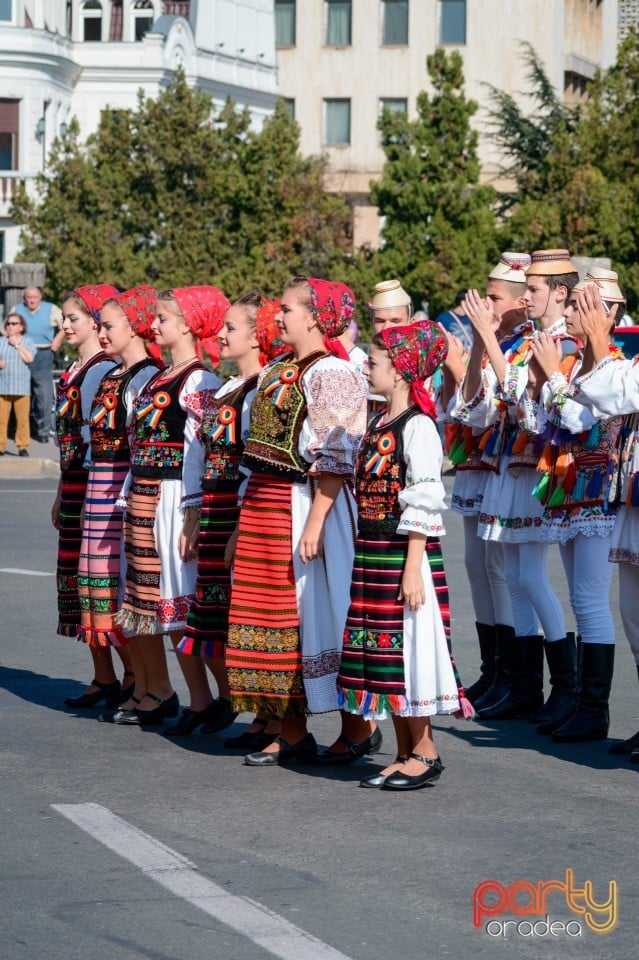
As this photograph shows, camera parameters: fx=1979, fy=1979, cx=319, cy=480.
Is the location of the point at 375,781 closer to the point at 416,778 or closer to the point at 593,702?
the point at 416,778

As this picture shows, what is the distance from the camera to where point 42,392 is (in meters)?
26.0

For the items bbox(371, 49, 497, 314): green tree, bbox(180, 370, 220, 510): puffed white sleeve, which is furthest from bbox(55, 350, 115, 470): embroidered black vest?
bbox(371, 49, 497, 314): green tree

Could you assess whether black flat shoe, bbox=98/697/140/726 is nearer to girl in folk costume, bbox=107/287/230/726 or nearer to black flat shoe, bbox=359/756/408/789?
girl in folk costume, bbox=107/287/230/726

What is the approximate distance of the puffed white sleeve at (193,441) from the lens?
863 cm

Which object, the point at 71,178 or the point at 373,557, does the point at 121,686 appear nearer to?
the point at 373,557

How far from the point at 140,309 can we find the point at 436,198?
37.6 m

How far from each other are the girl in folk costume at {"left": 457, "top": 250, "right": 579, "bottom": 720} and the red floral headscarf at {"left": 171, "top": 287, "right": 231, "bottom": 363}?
117 cm

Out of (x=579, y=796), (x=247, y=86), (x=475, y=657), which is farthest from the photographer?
(x=247, y=86)

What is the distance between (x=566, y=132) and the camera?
42125 millimetres

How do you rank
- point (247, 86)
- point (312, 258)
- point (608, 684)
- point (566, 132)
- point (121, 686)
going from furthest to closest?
point (247, 86) → point (312, 258) → point (566, 132) → point (121, 686) → point (608, 684)

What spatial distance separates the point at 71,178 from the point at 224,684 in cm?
3658

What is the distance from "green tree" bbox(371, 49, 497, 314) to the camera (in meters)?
44.7

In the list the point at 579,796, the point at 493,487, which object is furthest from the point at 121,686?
the point at 579,796

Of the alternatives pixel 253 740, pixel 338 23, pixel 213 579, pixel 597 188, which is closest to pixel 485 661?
pixel 253 740
